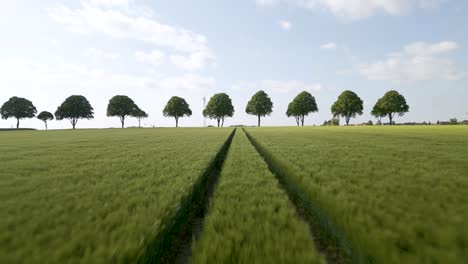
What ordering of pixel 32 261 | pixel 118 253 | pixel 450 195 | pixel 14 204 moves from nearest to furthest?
pixel 32 261 → pixel 118 253 → pixel 14 204 → pixel 450 195

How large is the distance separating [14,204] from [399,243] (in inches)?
265

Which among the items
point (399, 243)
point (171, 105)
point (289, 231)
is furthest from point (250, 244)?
point (171, 105)

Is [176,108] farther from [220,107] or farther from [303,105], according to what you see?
[303,105]

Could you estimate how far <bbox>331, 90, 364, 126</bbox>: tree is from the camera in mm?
89812

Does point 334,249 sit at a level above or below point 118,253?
below

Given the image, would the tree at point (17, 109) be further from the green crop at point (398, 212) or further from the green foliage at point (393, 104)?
the green foliage at point (393, 104)

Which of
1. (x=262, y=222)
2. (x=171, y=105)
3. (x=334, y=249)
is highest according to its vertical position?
(x=171, y=105)

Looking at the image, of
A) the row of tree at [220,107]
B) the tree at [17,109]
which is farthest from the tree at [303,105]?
the tree at [17,109]

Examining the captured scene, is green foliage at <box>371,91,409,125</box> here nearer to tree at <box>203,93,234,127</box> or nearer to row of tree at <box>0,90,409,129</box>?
row of tree at <box>0,90,409,129</box>

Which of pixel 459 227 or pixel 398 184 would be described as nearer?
pixel 459 227

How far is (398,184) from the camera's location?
5590mm

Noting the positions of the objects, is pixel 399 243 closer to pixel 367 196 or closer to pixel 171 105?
pixel 367 196

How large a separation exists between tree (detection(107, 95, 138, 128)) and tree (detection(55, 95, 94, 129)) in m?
9.23

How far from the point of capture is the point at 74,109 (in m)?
90.8
